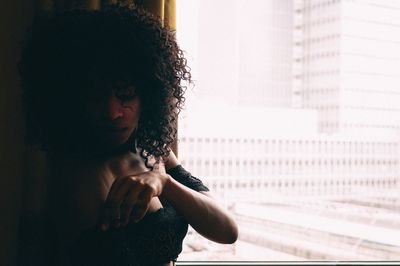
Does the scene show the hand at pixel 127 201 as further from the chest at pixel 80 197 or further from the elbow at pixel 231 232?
the elbow at pixel 231 232

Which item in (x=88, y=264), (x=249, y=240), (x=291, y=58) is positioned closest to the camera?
(x=88, y=264)

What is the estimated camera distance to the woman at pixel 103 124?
0.58 m

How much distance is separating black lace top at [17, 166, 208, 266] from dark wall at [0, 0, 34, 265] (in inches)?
24.1

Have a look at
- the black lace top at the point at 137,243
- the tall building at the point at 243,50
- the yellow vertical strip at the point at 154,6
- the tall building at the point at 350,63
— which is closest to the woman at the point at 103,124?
the black lace top at the point at 137,243

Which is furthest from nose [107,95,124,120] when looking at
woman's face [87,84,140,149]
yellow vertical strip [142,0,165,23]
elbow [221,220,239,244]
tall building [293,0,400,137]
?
tall building [293,0,400,137]

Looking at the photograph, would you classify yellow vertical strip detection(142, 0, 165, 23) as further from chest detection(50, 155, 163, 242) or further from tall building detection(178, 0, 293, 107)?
tall building detection(178, 0, 293, 107)

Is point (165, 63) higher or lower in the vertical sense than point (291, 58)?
lower

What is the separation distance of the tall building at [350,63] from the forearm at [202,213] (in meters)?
1.74

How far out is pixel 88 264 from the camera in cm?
57

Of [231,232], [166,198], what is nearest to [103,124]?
[166,198]

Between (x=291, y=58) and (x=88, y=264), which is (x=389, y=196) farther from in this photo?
(x=88, y=264)

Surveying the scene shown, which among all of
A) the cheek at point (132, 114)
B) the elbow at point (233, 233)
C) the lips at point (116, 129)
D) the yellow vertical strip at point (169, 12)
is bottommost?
the elbow at point (233, 233)

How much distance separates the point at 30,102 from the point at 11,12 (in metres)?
0.61

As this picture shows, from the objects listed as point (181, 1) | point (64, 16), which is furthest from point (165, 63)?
point (181, 1)
